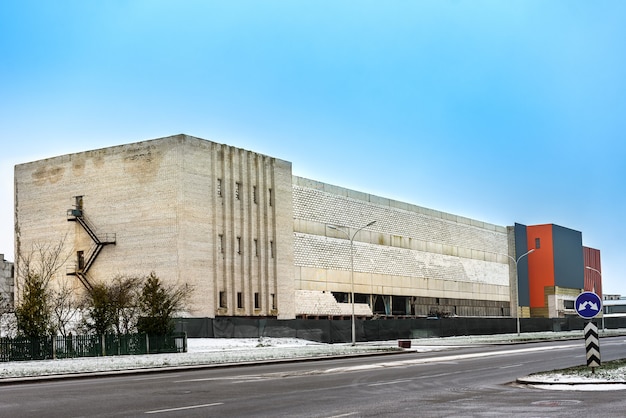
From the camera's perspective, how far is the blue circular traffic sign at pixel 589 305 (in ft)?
77.3

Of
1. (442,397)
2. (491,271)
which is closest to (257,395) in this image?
(442,397)

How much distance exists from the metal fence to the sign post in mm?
28936

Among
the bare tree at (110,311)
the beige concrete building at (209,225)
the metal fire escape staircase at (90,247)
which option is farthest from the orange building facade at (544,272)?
the bare tree at (110,311)

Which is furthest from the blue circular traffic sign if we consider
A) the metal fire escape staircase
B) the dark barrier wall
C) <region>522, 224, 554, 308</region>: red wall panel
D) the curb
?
<region>522, 224, 554, 308</region>: red wall panel

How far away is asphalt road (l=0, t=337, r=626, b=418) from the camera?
16.9 metres

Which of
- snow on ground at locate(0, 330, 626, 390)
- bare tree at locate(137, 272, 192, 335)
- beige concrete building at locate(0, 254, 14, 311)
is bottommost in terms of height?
snow on ground at locate(0, 330, 626, 390)

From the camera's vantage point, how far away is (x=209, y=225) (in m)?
71.1

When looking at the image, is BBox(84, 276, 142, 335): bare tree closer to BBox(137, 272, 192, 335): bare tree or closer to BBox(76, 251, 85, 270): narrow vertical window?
BBox(137, 272, 192, 335): bare tree

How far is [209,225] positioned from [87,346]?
82.6ft

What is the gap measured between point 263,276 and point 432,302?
1298 inches

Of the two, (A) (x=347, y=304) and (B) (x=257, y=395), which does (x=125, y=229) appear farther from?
(B) (x=257, y=395)

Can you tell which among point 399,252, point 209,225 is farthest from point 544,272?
point 209,225

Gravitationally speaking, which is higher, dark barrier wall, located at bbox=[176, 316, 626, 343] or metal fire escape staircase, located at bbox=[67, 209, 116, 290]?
metal fire escape staircase, located at bbox=[67, 209, 116, 290]

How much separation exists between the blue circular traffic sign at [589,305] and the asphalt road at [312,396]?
9.45ft
